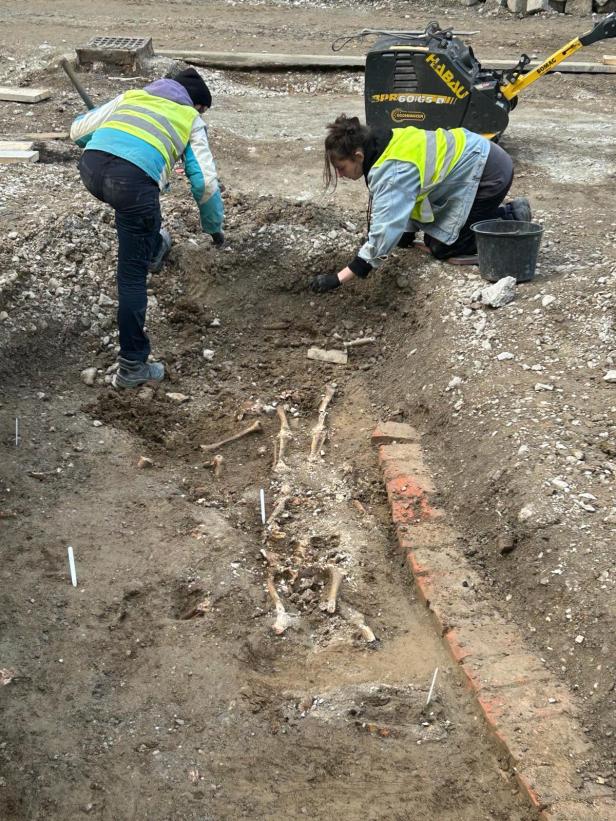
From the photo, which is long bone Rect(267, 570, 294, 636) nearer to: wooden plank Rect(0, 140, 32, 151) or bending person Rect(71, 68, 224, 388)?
bending person Rect(71, 68, 224, 388)

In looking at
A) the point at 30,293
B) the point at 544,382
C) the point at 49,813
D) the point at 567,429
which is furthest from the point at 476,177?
the point at 49,813

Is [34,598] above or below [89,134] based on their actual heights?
below

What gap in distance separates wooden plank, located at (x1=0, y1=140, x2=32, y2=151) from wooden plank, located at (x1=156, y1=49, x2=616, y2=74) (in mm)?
3997

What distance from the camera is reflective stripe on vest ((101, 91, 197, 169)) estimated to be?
4.82 m

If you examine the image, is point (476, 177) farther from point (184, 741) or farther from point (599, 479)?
point (184, 741)

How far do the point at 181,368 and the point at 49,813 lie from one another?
317 cm

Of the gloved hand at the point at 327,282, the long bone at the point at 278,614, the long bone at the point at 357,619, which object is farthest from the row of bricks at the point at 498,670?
the gloved hand at the point at 327,282

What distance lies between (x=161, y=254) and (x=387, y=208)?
172cm

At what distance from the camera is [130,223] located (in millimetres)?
4879

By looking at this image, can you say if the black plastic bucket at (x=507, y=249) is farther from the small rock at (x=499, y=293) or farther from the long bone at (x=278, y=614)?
the long bone at (x=278, y=614)

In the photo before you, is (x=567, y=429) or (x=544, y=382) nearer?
(x=567, y=429)

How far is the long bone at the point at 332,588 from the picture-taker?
3.78 meters

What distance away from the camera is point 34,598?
3.69 m

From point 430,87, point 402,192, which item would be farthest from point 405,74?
point 402,192
